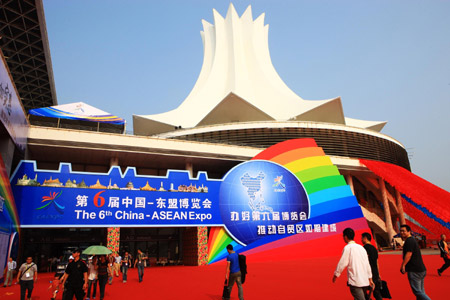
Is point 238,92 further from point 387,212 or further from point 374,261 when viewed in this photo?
point 374,261

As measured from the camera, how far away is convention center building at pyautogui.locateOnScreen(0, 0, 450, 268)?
50.1 feet

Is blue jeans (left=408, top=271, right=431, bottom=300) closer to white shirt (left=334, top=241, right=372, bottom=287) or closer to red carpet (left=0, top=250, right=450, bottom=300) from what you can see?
white shirt (left=334, top=241, right=372, bottom=287)

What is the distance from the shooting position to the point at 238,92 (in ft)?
109

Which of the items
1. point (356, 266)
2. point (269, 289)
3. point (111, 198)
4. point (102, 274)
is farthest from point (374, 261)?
point (111, 198)

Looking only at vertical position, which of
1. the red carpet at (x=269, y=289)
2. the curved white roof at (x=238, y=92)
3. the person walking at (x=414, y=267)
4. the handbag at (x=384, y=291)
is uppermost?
the curved white roof at (x=238, y=92)

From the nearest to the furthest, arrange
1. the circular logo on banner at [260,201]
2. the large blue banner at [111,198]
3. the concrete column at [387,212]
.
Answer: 1. the large blue banner at [111,198]
2. the circular logo on banner at [260,201]
3. the concrete column at [387,212]

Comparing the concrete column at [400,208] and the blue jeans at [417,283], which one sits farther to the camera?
the concrete column at [400,208]

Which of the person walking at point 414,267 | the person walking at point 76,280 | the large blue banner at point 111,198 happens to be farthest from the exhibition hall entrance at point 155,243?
the person walking at point 414,267

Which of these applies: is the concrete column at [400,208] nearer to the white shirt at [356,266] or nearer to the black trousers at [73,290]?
the white shirt at [356,266]

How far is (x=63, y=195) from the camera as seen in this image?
15695mm

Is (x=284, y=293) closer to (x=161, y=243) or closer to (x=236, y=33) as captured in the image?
(x=161, y=243)

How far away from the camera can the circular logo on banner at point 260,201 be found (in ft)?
61.2

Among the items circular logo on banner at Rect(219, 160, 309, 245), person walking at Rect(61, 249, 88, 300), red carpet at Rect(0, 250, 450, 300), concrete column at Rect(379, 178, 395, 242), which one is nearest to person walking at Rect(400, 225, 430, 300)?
red carpet at Rect(0, 250, 450, 300)

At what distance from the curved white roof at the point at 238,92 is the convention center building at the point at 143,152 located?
0.18m
